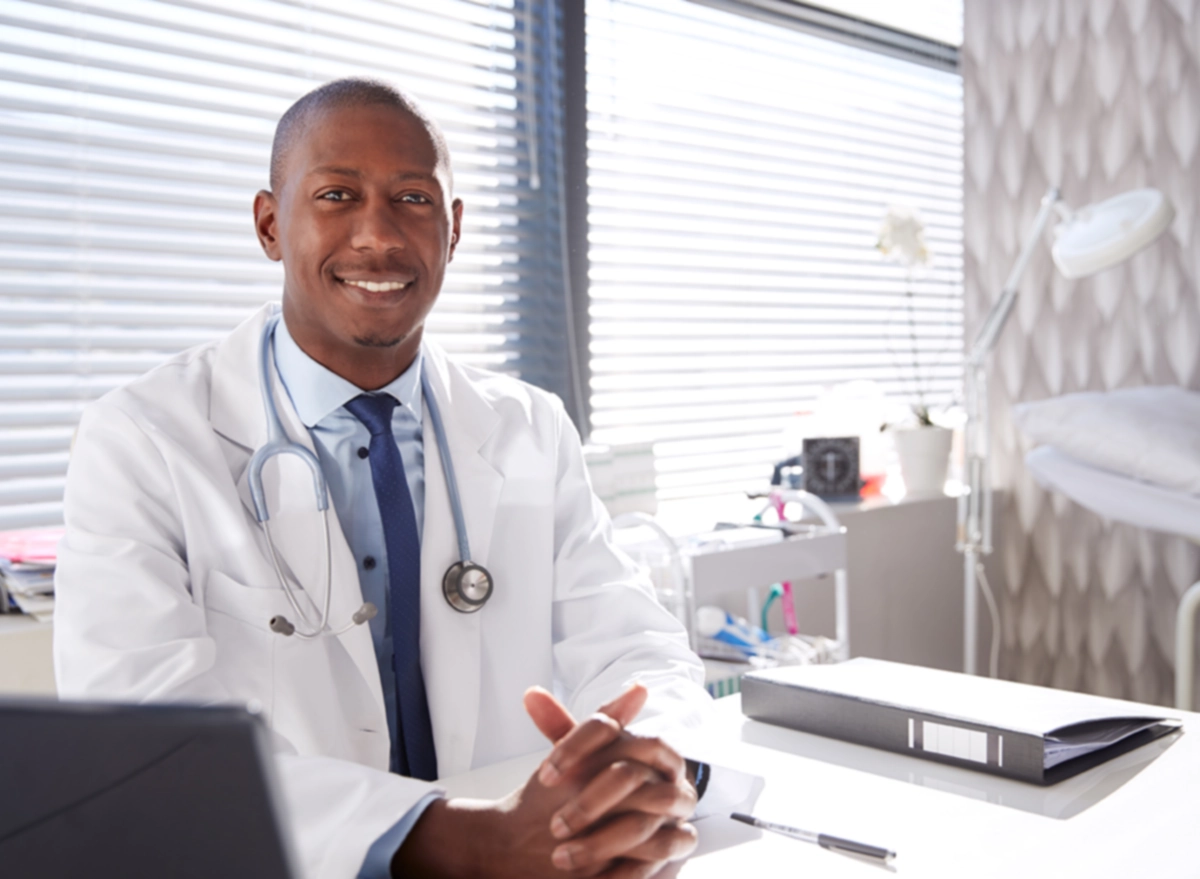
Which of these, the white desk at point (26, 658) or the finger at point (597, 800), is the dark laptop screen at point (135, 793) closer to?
the finger at point (597, 800)

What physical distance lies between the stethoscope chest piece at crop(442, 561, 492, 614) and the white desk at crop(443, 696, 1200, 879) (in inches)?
10.1

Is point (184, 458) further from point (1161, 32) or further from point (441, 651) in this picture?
point (1161, 32)

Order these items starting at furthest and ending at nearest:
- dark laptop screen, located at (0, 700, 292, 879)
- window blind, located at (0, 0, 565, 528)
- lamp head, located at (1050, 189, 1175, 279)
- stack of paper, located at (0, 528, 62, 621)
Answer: lamp head, located at (1050, 189, 1175, 279) < window blind, located at (0, 0, 565, 528) < stack of paper, located at (0, 528, 62, 621) < dark laptop screen, located at (0, 700, 292, 879)

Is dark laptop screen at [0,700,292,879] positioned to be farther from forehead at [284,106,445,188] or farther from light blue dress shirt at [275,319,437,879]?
forehead at [284,106,445,188]

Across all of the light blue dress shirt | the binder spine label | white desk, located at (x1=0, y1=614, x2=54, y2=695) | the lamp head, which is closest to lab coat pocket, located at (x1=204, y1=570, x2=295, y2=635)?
the light blue dress shirt

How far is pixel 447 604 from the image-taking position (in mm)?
1229

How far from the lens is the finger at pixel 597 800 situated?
0.69 meters

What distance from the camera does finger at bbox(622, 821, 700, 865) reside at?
0.70 m

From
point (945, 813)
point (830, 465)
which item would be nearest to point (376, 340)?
point (945, 813)

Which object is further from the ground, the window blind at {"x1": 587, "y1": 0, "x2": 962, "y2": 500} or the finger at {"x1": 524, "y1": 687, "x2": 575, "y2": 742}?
the window blind at {"x1": 587, "y1": 0, "x2": 962, "y2": 500}

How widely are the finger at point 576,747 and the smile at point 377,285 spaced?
0.69 m

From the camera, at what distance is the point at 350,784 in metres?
0.79

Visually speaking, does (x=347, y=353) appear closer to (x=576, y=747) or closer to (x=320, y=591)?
(x=320, y=591)

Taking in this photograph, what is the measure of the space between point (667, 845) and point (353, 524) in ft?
2.09
